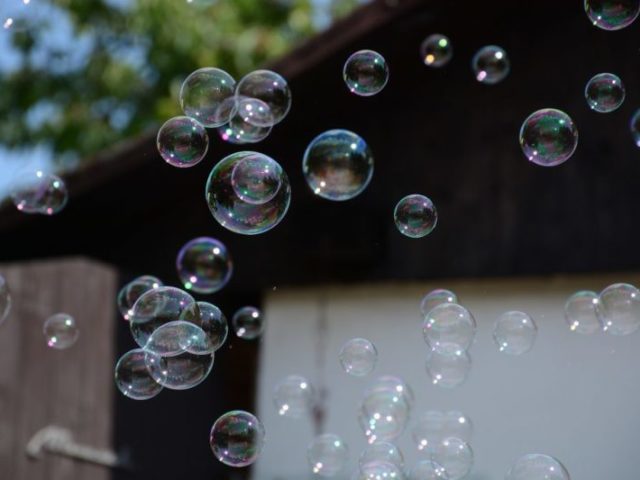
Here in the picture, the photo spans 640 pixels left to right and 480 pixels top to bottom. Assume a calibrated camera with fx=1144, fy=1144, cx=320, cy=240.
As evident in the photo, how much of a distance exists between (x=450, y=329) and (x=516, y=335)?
341 millimetres

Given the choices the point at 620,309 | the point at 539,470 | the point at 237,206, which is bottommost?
the point at 539,470

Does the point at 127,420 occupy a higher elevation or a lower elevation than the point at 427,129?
lower

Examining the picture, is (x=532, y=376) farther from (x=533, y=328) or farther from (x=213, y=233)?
(x=213, y=233)

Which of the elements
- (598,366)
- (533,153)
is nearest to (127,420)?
(598,366)

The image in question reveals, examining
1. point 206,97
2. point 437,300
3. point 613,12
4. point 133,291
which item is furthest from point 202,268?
point 613,12

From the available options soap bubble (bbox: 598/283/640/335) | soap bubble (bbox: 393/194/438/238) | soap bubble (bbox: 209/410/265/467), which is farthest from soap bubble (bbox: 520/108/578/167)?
soap bubble (bbox: 209/410/265/467)

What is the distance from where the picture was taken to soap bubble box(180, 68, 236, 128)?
464 cm

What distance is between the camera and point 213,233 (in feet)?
24.2

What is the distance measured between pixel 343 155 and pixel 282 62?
201 cm

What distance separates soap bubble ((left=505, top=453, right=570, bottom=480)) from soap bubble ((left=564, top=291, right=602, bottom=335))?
0.83m

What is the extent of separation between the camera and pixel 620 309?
4.64 meters

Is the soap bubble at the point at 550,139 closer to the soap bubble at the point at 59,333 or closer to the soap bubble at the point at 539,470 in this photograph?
the soap bubble at the point at 539,470

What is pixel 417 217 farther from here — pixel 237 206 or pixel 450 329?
pixel 237 206

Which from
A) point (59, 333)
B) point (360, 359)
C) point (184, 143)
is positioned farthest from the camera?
point (59, 333)
